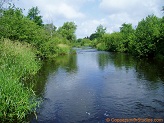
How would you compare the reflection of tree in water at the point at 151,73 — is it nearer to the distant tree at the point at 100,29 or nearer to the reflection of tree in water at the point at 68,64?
the reflection of tree in water at the point at 68,64

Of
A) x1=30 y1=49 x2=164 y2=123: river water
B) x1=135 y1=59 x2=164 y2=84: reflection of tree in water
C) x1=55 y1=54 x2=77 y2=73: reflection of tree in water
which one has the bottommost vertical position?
x1=30 y1=49 x2=164 y2=123: river water

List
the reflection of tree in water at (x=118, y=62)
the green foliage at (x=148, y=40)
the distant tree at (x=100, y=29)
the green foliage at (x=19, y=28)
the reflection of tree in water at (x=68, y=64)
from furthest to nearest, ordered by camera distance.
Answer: the distant tree at (x=100, y=29) → the green foliage at (x=148, y=40) → the green foliage at (x=19, y=28) → the reflection of tree in water at (x=118, y=62) → the reflection of tree in water at (x=68, y=64)

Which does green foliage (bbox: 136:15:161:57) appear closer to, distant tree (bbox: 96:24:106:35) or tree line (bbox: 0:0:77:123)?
tree line (bbox: 0:0:77:123)

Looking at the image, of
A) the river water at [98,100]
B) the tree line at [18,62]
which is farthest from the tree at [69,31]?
the river water at [98,100]

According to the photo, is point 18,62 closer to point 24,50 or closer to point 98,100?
point 24,50

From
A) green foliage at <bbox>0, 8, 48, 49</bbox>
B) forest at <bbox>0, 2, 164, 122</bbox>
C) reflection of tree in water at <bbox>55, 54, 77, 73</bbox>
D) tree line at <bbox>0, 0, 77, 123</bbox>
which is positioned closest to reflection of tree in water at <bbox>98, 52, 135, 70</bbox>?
reflection of tree in water at <bbox>55, 54, 77, 73</bbox>

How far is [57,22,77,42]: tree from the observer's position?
91.1 metres

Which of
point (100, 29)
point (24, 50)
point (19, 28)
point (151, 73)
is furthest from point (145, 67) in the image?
point (100, 29)

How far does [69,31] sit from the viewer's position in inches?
3620

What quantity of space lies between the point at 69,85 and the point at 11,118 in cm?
755

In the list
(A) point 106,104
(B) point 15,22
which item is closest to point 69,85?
(A) point 106,104

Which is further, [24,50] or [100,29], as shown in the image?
[100,29]

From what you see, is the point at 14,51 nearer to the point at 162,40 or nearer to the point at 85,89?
the point at 85,89

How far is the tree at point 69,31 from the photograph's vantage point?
91.1m
